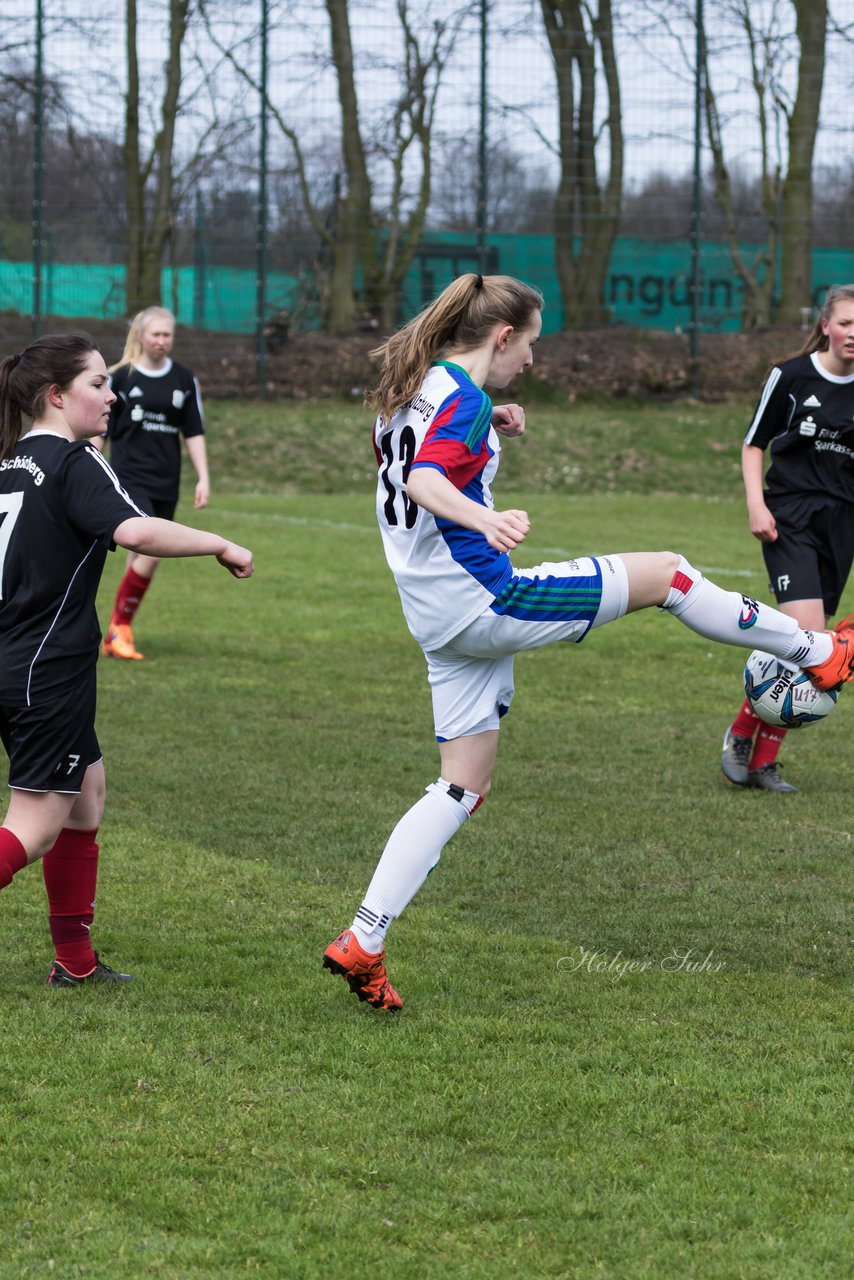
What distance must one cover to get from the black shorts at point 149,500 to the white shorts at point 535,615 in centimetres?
Result: 542

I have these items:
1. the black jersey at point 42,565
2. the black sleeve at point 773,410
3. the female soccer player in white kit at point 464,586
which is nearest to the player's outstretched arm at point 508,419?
the female soccer player in white kit at point 464,586

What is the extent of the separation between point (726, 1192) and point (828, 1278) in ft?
1.08

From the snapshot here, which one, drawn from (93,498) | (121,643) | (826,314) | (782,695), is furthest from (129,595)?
(93,498)

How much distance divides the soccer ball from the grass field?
0.51 m

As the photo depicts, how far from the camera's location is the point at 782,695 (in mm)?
5410

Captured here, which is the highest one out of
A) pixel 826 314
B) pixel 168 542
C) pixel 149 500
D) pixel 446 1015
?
pixel 826 314

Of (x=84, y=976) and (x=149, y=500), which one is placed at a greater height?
(x=149, y=500)

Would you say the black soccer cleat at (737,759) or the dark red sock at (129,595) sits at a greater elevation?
the dark red sock at (129,595)

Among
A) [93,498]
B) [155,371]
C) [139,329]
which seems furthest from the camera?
[155,371]

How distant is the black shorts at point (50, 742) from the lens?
378 centimetres

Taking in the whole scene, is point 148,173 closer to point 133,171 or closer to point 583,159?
point 133,171

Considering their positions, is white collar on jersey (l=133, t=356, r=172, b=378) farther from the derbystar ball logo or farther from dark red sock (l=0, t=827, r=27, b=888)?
the derbystar ball logo

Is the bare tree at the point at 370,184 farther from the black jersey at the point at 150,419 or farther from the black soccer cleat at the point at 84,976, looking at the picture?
the black soccer cleat at the point at 84,976

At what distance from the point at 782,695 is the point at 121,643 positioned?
4.95m
